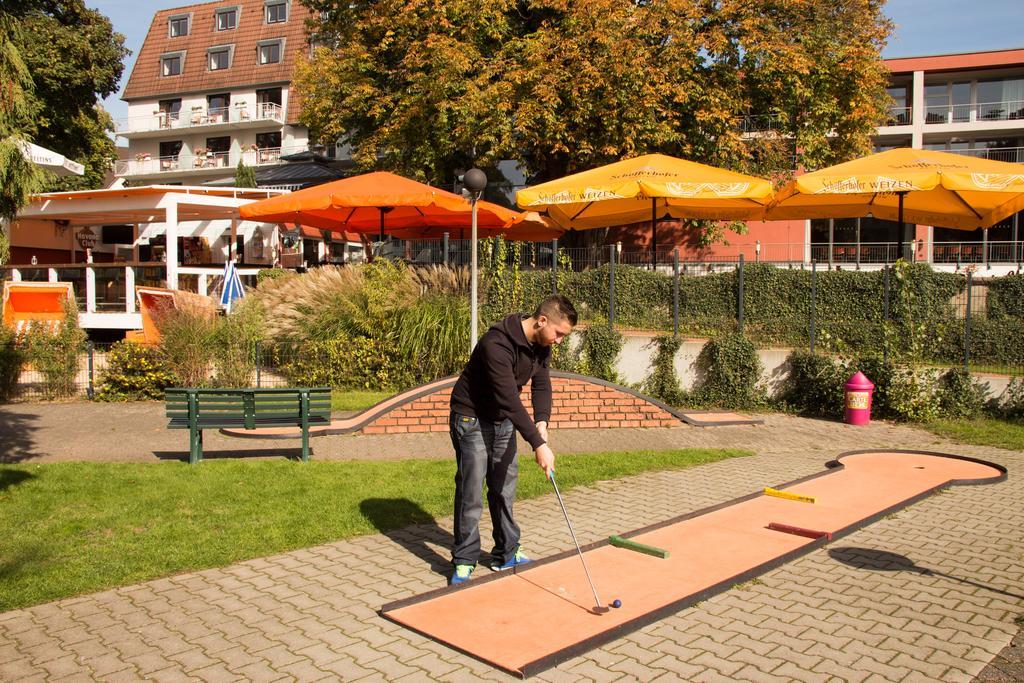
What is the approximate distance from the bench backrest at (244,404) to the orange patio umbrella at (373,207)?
594 centimetres

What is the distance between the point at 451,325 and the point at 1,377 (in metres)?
6.99

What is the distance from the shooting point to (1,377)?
498 inches

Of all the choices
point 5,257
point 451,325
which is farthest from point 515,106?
point 5,257

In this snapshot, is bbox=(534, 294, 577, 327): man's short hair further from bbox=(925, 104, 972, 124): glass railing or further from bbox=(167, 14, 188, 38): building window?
bbox=(167, 14, 188, 38): building window

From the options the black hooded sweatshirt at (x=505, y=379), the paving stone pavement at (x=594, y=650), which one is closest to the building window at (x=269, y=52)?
the paving stone pavement at (x=594, y=650)

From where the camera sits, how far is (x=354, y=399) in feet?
41.1

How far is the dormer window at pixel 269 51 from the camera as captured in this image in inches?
1877

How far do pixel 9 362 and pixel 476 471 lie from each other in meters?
10.5

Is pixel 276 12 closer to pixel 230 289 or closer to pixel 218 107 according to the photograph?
pixel 218 107

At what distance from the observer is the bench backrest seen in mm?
8594

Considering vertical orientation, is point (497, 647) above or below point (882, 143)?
below

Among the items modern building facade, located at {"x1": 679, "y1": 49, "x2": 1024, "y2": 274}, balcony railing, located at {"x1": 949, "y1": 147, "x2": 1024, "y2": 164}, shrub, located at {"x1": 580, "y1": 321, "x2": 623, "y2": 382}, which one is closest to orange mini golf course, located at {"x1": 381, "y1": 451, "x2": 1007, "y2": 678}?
shrub, located at {"x1": 580, "y1": 321, "x2": 623, "y2": 382}

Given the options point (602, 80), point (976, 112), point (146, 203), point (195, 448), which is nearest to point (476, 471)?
point (195, 448)

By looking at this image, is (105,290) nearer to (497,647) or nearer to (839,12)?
(497,647)
